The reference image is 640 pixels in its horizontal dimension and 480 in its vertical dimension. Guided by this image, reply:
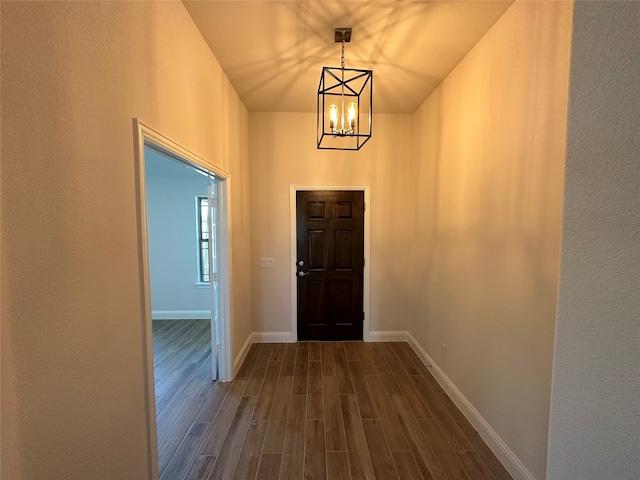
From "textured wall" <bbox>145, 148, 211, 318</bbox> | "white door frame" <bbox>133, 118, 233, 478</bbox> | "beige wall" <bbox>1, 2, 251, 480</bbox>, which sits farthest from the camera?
"textured wall" <bbox>145, 148, 211, 318</bbox>

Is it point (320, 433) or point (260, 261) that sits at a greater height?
point (260, 261)

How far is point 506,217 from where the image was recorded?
1794mm

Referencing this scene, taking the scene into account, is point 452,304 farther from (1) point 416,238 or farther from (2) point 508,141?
(2) point 508,141

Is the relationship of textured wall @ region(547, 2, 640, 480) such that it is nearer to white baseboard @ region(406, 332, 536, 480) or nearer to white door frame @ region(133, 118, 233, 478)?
white baseboard @ region(406, 332, 536, 480)

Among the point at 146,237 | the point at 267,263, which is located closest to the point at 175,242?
the point at 267,263

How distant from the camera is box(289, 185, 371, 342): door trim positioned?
357 centimetres

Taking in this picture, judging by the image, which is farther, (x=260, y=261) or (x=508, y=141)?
(x=260, y=261)

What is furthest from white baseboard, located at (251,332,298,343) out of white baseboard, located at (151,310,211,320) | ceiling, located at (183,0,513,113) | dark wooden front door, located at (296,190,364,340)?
ceiling, located at (183,0,513,113)

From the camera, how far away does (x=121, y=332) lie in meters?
1.21


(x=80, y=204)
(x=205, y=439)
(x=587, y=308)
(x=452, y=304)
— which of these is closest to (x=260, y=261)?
(x=205, y=439)

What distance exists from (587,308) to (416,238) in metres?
2.79

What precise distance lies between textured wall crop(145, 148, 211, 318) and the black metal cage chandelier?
8.69 feet

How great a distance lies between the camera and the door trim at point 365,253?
357cm

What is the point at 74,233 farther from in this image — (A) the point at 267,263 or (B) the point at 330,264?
(B) the point at 330,264
